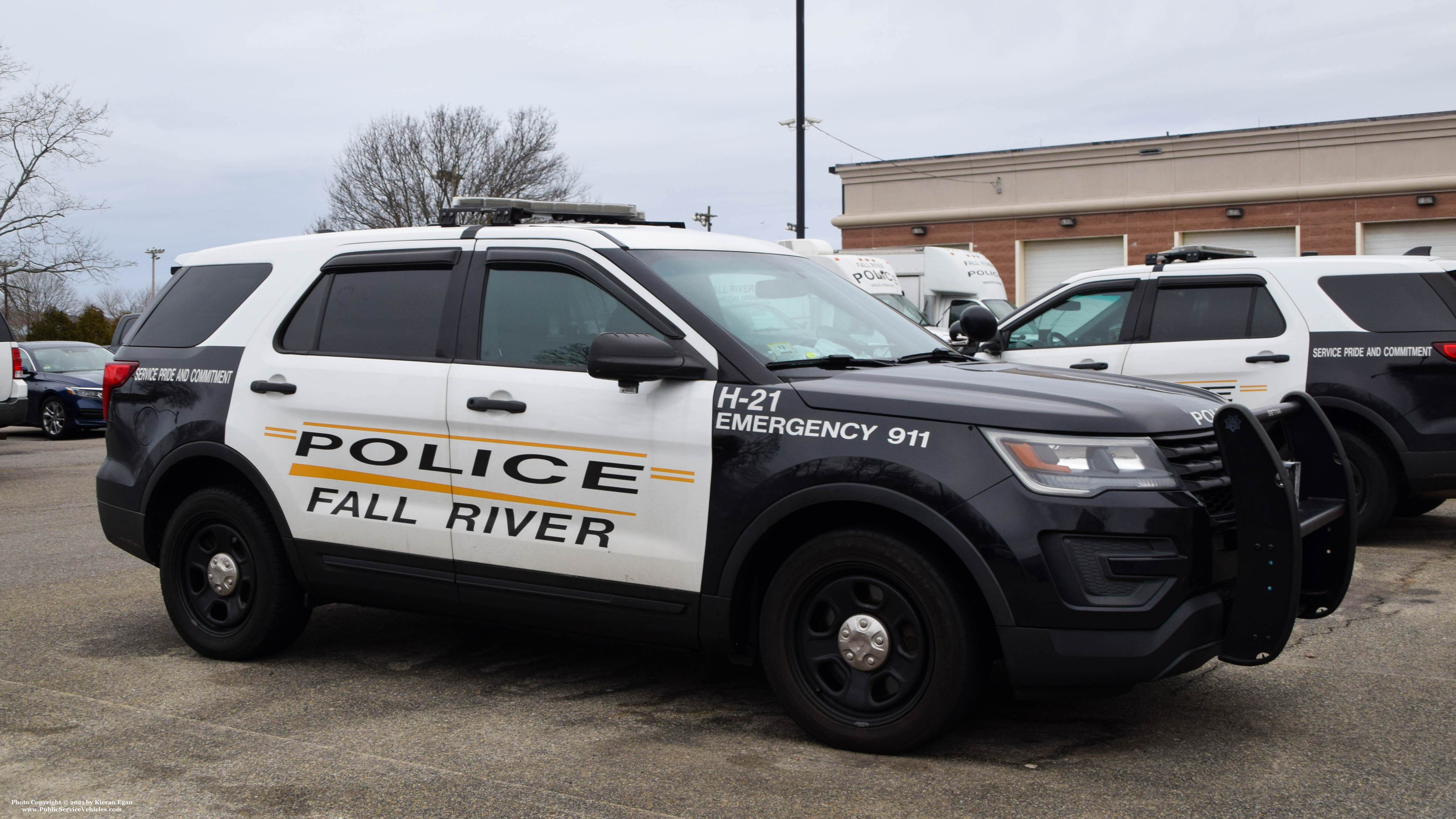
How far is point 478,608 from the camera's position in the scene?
4.97 meters

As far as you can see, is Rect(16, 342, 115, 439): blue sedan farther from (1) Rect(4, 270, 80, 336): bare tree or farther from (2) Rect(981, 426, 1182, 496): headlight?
(2) Rect(981, 426, 1182, 496): headlight

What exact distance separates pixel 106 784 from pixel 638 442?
6.50ft

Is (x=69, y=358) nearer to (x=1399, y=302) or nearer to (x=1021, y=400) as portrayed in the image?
(x=1399, y=302)

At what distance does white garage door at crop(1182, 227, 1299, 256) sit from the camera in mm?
28703

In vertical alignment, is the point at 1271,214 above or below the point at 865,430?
above

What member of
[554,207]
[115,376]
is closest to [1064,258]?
[554,207]

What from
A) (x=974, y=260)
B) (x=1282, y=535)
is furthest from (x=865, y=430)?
(x=974, y=260)

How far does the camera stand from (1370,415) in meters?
7.95

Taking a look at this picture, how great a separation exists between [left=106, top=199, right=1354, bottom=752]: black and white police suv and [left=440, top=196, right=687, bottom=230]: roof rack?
34 millimetres

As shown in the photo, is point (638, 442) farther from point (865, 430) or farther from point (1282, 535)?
point (1282, 535)

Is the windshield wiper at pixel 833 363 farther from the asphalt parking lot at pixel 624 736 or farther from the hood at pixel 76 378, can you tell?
the hood at pixel 76 378

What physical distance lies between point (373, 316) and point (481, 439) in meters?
0.85

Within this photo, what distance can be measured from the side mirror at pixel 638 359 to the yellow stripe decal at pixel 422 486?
504 mm

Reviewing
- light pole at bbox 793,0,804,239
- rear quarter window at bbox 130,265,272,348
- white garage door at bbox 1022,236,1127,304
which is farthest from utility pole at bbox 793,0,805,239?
rear quarter window at bbox 130,265,272,348
